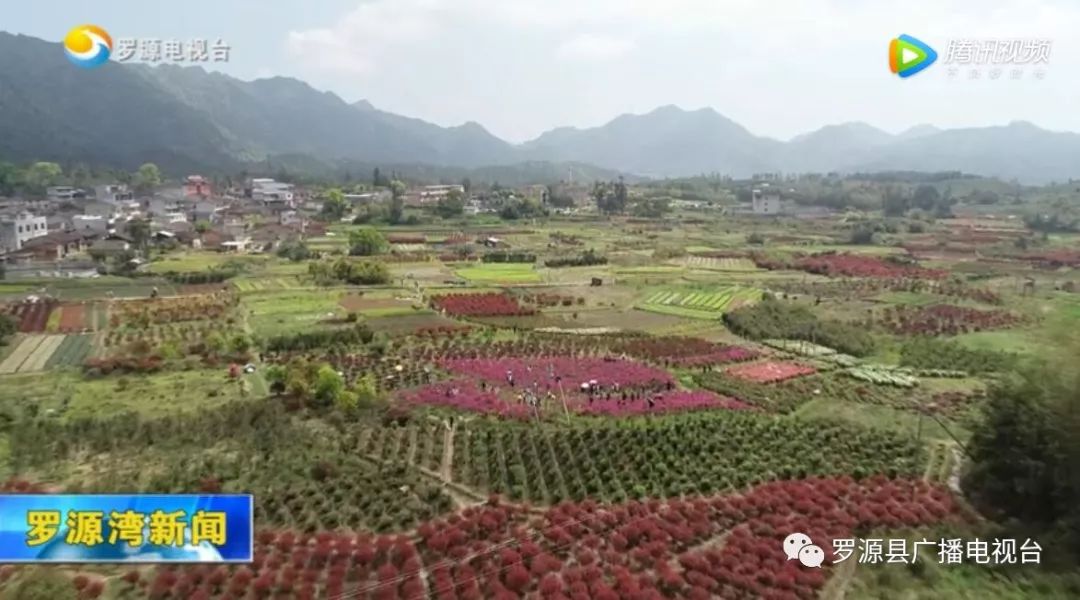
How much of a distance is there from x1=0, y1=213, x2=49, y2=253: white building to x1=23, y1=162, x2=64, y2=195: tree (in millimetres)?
26195

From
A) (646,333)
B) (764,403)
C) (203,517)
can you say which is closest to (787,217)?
(646,333)

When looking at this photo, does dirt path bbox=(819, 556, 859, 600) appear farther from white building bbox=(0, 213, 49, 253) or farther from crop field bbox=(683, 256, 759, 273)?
white building bbox=(0, 213, 49, 253)

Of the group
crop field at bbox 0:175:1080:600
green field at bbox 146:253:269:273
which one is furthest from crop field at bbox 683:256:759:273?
green field at bbox 146:253:269:273

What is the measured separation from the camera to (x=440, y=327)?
25406 millimetres

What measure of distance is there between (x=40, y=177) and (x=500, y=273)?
52172 mm

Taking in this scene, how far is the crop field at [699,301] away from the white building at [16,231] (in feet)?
108

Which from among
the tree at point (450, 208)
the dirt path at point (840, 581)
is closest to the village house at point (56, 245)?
the tree at point (450, 208)

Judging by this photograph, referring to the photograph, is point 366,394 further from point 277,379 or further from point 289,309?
point 289,309

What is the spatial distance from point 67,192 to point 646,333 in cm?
5815

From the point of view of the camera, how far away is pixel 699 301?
102 feet

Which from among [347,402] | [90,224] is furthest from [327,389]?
[90,224]

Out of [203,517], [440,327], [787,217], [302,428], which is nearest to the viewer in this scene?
[203,517]

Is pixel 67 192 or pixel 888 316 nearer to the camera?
pixel 888 316

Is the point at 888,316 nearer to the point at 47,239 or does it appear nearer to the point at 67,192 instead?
the point at 47,239
